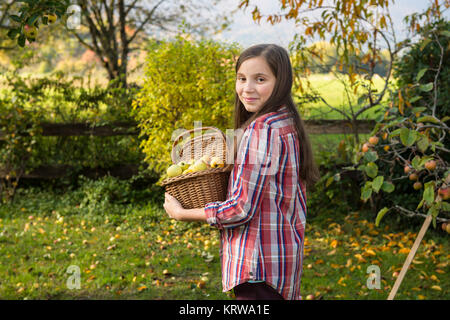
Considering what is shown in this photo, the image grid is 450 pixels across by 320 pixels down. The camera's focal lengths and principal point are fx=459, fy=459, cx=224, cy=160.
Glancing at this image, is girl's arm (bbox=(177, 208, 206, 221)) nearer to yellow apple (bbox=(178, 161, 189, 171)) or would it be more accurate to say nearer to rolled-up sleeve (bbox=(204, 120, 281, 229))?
rolled-up sleeve (bbox=(204, 120, 281, 229))

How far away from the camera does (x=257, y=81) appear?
1.77 metres

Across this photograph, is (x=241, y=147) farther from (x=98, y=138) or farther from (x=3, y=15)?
(x=3, y=15)

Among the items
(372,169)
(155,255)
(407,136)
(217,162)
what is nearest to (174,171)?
(217,162)

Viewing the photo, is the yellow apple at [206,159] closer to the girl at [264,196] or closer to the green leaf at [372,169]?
the girl at [264,196]

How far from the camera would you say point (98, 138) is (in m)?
6.89

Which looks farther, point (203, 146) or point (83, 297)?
point (83, 297)

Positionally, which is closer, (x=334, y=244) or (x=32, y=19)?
(x=32, y=19)

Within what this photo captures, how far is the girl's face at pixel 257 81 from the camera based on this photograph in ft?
5.74

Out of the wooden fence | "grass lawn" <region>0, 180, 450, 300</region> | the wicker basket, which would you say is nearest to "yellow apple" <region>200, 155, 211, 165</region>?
the wicker basket

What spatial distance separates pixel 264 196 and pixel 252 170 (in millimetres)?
115

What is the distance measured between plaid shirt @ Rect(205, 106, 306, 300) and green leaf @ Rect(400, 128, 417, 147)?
3.04 feet

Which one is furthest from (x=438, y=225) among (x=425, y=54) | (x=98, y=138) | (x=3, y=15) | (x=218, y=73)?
(x=3, y=15)

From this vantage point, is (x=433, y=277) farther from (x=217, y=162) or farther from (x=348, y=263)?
(x=217, y=162)
